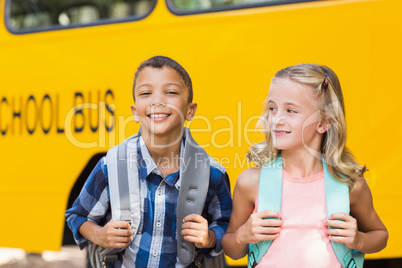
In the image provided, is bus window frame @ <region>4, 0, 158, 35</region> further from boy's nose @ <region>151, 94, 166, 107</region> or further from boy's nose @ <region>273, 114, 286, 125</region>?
boy's nose @ <region>273, 114, 286, 125</region>

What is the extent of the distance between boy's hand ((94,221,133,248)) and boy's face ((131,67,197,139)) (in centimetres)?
41

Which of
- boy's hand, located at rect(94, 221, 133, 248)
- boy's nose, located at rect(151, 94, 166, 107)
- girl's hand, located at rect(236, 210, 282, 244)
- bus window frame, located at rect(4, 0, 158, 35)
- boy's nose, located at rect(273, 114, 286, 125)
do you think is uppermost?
bus window frame, located at rect(4, 0, 158, 35)

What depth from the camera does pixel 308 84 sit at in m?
1.82

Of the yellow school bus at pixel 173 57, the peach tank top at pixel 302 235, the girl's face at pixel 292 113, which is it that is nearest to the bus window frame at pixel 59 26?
the yellow school bus at pixel 173 57

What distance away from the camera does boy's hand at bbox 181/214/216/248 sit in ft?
5.97

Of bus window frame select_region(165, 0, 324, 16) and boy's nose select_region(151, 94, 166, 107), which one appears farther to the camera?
bus window frame select_region(165, 0, 324, 16)

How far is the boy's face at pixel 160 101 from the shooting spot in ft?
6.42

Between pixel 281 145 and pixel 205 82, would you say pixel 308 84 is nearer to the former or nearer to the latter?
pixel 281 145

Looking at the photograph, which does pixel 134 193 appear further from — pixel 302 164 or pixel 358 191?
pixel 358 191

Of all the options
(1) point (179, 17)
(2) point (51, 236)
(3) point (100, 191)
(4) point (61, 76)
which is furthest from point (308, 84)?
(2) point (51, 236)

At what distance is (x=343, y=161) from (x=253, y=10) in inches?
56.9

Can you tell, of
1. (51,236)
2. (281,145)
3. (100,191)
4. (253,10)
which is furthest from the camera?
(51,236)

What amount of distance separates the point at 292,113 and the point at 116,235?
2.74 feet

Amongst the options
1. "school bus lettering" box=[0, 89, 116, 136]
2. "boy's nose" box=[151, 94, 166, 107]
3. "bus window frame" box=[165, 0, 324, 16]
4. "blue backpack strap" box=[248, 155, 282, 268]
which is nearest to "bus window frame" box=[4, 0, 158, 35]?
"bus window frame" box=[165, 0, 324, 16]
